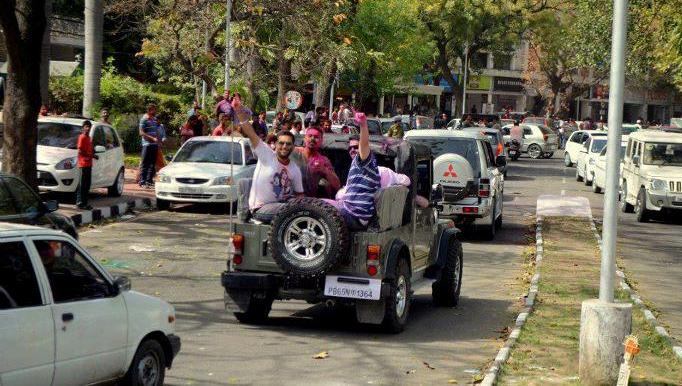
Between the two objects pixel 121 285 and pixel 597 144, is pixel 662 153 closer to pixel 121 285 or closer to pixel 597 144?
pixel 597 144

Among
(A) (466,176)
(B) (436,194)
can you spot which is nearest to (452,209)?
(A) (466,176)

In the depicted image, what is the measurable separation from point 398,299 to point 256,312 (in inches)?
57.1

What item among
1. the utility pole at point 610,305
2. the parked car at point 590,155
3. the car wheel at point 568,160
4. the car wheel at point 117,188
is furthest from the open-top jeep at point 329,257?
the car wheel at point 568,160

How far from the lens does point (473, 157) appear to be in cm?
2100

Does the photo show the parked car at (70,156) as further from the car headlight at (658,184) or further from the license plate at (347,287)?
the license plate at (347,287)

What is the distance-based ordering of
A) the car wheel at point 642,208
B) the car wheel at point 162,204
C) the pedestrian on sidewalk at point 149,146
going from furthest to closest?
1. the pedestrian on sidewalk at point 149,146
2. the car wheel at point 642,208
3. the car wheel at point 162,204

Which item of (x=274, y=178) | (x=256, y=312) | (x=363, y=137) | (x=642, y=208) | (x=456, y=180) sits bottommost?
(x=256, y=312)

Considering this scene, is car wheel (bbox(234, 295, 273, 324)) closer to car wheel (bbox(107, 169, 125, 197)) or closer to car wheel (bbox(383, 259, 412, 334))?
car wheel (bbox(383, 259, 412, 334))

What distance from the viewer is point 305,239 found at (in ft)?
36.2

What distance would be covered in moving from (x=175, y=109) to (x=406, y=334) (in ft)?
92.3

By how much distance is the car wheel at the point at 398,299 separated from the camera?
37.3 ft

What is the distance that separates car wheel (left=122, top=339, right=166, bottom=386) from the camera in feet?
26.8

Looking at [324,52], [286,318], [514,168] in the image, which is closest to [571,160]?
[514,168]

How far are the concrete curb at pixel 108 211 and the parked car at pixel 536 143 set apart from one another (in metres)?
34.2
